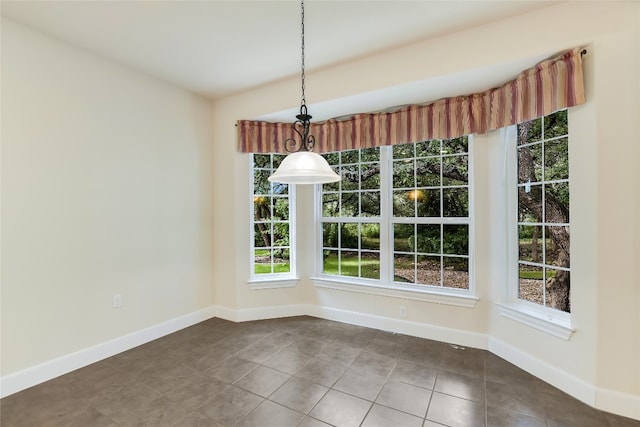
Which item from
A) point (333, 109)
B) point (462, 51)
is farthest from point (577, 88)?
point (333, 109)

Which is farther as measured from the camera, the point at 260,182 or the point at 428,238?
the point at 260,182

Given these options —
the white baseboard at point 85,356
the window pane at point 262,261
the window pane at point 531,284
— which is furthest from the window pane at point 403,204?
the white baseboard at point 85,356

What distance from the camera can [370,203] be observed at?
3535mm

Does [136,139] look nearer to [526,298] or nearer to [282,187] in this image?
[282,187]

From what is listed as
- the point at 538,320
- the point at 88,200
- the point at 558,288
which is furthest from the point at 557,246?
the point at 88,200

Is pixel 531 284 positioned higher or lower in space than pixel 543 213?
lower

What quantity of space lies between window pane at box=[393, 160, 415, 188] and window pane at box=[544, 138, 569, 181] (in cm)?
121

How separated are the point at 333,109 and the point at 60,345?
10.9 feet

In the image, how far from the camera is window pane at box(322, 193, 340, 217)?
12.3 feet

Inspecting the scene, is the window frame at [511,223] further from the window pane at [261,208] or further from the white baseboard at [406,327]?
the window pane at [261,208]

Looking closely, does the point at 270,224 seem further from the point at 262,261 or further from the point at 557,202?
the point at 557,202

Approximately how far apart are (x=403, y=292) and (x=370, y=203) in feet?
3.58

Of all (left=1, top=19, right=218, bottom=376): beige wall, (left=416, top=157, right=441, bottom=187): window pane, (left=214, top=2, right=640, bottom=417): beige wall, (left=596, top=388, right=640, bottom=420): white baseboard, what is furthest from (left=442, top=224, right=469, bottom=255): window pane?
(left=1, top=19, right=218, bottom=376): beige wall

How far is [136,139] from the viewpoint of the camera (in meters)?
2.99
